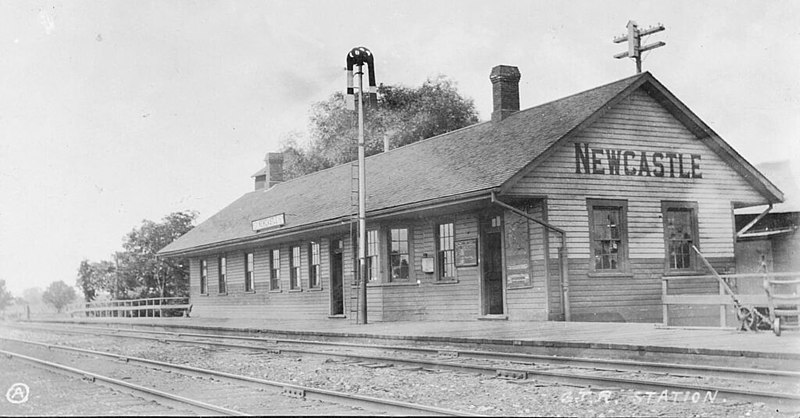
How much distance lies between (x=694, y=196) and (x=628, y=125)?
7.07 ft

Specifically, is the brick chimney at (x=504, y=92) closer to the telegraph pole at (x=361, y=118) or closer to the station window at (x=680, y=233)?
the telegraph pole at (x=361, y=118)

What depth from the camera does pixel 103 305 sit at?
126 feet

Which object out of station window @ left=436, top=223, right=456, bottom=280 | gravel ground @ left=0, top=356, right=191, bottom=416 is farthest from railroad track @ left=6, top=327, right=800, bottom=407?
station window @ left=436, top=223, right=456, bottom=280

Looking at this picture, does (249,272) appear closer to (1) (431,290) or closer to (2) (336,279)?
(2) (336,279)

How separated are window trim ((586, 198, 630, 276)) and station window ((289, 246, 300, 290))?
1013 cm

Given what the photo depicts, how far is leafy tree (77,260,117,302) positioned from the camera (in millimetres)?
37125

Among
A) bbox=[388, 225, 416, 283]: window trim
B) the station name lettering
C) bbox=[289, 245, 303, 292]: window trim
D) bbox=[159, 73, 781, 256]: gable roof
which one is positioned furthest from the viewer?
bbox=[289, 245, 303, 292]: window trim

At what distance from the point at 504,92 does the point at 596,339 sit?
1025 centimetres

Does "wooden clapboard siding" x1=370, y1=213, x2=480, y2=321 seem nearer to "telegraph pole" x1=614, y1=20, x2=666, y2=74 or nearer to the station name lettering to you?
the station name lettering

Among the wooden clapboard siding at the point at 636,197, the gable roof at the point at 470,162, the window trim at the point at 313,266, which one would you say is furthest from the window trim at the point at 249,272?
the wooden clapboard siding at the point at 636,197

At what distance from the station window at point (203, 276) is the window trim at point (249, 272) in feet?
13.2

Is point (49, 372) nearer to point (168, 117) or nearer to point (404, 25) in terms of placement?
point (168, 117)

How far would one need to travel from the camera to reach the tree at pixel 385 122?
137 ft

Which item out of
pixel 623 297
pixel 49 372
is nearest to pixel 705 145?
pixel 623 297
